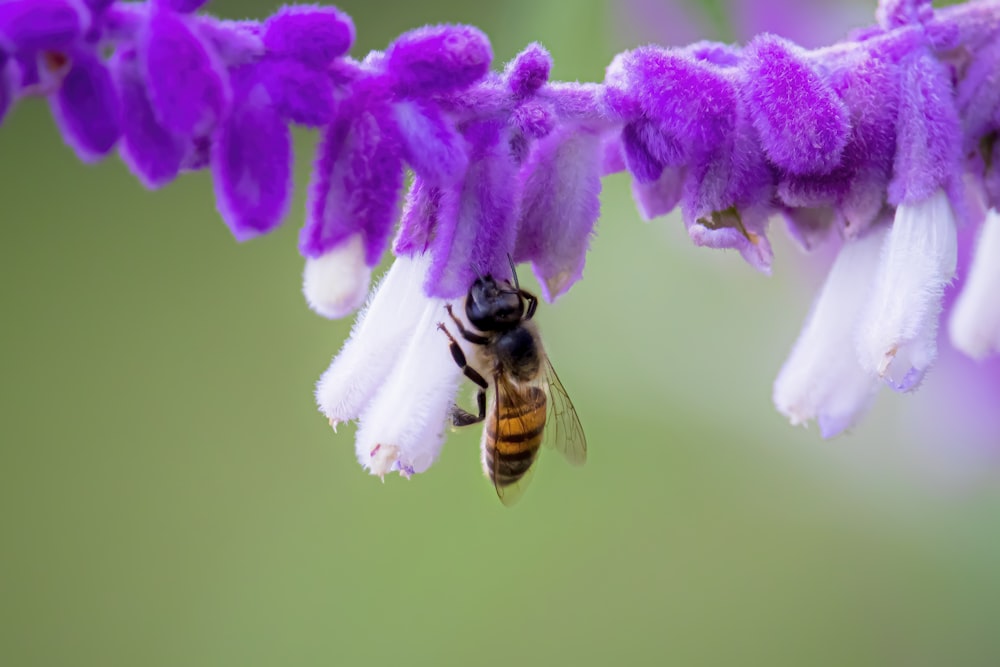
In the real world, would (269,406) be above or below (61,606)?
above

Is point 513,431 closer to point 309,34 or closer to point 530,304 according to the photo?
point 530,304

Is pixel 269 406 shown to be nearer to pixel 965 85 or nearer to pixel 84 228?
pixel 84 228

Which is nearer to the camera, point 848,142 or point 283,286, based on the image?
point 848,142

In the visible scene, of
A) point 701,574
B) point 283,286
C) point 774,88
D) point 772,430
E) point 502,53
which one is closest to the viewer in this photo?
point 774,88

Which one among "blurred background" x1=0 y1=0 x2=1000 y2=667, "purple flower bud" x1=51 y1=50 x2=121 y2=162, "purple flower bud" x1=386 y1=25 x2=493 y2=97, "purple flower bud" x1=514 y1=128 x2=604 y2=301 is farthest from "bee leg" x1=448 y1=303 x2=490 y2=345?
"blurred background" x1=0 y1=0 x2=1000 y2=667

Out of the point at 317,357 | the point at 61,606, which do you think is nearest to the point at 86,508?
→ the point at 61,606

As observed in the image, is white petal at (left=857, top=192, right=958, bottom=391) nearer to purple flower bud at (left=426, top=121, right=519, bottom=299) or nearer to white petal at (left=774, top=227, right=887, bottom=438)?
white petal at (left=774, top=227, right=887, bottom=438)

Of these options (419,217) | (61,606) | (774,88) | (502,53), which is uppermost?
(502,53)
